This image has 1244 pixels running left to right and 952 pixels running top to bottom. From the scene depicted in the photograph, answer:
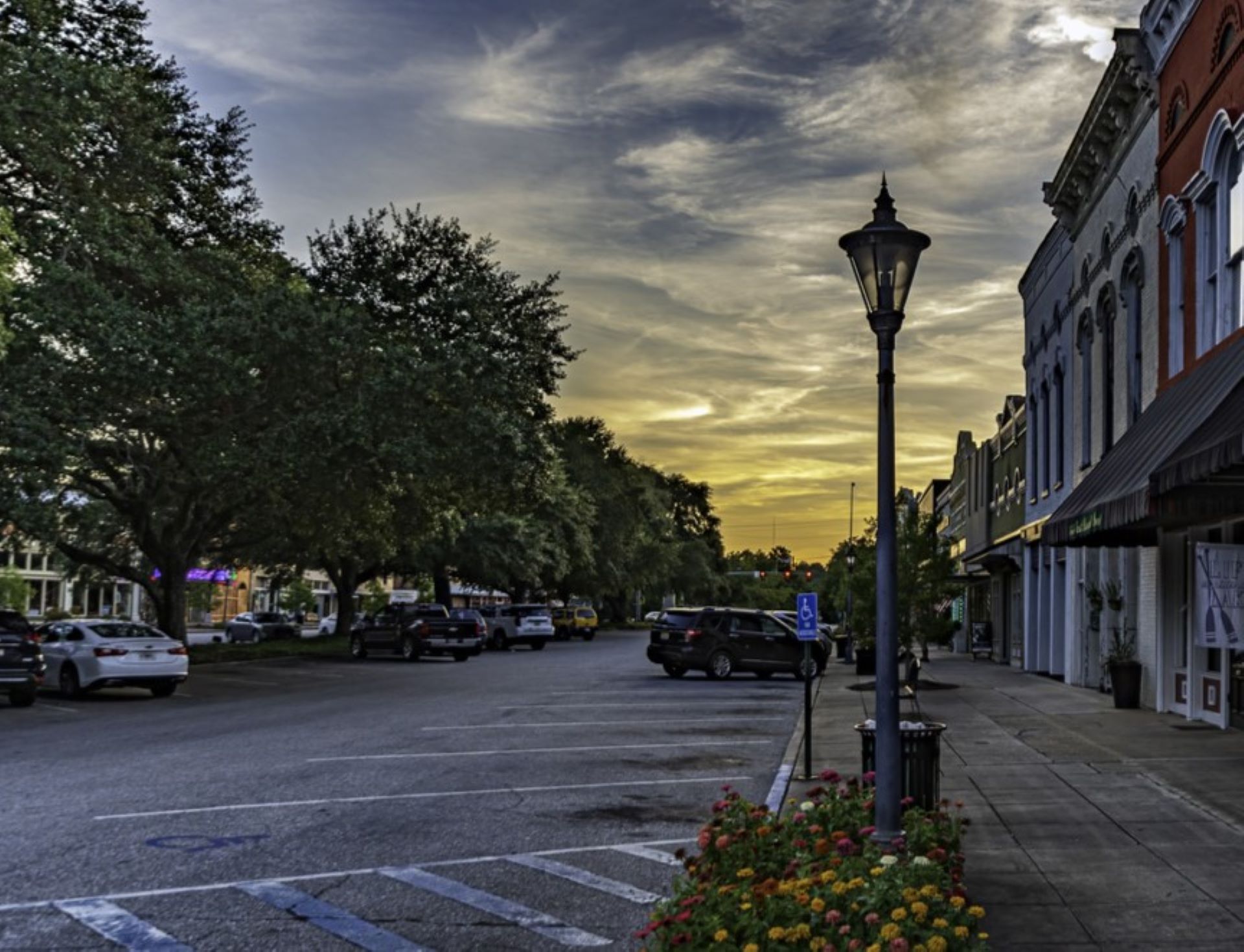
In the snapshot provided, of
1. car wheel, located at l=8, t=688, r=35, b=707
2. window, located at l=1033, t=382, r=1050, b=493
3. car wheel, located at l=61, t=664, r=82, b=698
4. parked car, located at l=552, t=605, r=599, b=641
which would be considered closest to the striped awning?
window, located at l=1033, t=382, r=1050, b=493

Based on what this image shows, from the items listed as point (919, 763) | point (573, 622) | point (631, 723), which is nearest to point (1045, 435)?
point (631, 723)

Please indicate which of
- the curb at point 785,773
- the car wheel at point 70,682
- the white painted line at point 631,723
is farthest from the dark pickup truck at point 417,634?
the curb at point 785,773

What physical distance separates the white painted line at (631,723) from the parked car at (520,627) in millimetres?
32150

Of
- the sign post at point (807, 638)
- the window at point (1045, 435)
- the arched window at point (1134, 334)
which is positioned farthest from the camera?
the window at point (1045, 435)

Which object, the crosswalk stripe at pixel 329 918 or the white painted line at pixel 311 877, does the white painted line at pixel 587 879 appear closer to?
the white painted line at pixel 311 877

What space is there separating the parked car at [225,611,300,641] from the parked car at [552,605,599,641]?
42.7 feet

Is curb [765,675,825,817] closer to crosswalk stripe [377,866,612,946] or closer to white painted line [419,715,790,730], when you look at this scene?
white painted line [419,715,790,730]

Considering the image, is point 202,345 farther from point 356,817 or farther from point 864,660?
point 864,660

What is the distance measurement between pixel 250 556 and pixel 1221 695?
37.9m

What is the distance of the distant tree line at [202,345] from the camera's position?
2339 centimetres

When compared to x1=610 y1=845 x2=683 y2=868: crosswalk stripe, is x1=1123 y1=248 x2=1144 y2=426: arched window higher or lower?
higher

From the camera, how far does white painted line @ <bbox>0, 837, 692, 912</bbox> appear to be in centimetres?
763

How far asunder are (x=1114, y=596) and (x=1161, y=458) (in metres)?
9.57

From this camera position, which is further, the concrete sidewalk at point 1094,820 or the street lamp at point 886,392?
the street lamp at point 886,392
